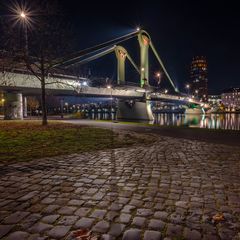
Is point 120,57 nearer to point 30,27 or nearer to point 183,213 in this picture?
point 30,27

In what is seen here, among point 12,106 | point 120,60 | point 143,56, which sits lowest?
point 12,106

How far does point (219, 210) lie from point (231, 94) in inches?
8304

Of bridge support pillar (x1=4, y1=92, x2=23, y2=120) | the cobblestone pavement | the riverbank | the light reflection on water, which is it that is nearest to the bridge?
bridge support pillar (x1=4, y1=92, x2=23, y2=120)

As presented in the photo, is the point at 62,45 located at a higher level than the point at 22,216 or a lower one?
higher

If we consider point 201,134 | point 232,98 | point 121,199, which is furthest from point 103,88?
point 232,98

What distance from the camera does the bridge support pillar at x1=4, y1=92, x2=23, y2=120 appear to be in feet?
115

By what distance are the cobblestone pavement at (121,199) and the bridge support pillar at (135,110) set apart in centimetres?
5325

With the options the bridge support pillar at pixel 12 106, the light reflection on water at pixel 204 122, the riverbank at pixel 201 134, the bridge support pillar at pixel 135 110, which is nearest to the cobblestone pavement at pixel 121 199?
the riverbank at pixel 201 134

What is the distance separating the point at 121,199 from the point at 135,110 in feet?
194

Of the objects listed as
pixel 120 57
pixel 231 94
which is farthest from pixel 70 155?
pixel 231 94

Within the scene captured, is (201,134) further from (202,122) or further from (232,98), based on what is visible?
(232,98)

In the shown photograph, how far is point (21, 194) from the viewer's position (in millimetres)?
4605

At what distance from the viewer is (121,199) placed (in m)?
4.35

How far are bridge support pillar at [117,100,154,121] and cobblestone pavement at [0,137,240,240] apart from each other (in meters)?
53.3
